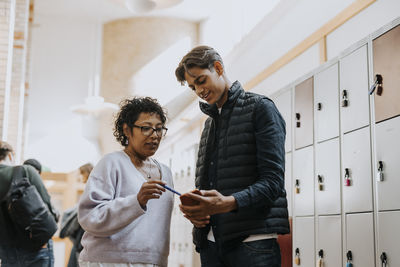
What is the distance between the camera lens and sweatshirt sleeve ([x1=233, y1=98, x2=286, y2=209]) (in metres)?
2.00

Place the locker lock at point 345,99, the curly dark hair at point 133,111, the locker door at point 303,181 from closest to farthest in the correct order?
the curly dark hair at point 133,111 < the locker lock at point 345,99 < the locker door at point 303,181

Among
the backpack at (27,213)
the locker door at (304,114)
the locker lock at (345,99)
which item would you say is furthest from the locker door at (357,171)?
the backpack at (27,213)

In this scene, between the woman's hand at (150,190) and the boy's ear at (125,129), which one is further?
the boy's ear at (125,129)

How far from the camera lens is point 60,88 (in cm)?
1324

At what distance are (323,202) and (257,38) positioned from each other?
3.97 m

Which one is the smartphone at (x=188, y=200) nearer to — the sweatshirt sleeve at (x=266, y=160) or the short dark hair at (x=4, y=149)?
the sweatshirt sleeve at (x=266, y=160)

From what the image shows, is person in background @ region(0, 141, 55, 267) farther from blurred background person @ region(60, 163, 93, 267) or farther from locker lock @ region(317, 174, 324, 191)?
locker lock @ region(317, 174, 324, 191)

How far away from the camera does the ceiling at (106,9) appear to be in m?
12.0

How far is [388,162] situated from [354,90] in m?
0.67

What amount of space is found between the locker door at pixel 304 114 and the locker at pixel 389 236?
115 cm

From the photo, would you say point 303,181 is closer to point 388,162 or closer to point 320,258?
point 320,258

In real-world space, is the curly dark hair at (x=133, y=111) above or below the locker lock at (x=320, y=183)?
above

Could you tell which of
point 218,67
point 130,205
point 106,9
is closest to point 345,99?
point 218,67

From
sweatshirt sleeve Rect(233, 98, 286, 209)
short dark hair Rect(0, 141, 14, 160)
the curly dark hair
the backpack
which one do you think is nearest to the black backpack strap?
the backpack
